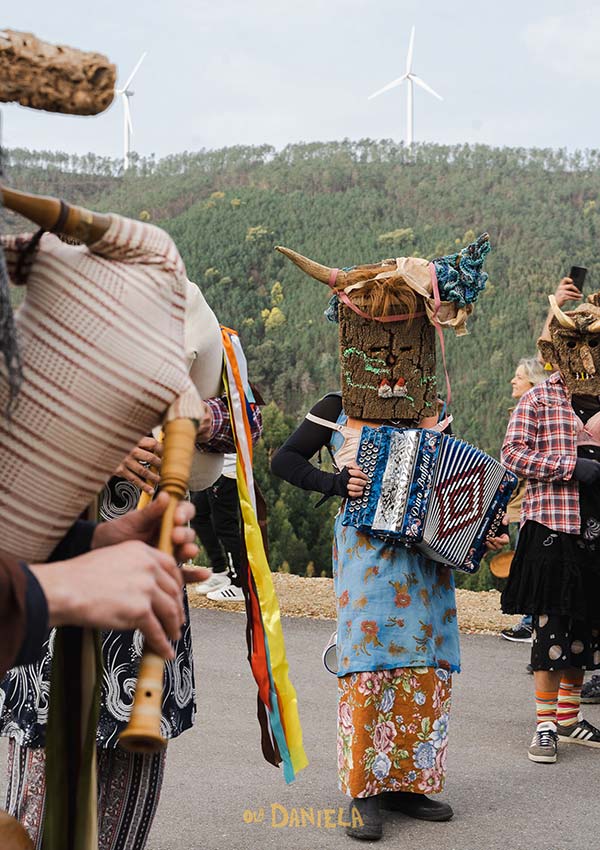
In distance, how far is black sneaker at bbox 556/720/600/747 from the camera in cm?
610

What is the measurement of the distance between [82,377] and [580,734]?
16.5 feet

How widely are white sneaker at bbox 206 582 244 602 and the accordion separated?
4.70 m

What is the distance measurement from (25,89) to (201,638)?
684cm

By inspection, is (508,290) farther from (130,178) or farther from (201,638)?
(201,638)

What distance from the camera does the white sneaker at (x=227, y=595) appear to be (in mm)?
9231

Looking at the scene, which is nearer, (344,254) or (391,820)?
(391,820)

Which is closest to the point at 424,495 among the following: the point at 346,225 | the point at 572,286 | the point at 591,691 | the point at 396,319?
the point at 396,319

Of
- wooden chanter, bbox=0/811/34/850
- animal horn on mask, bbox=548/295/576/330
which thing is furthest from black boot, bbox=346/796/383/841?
wooden chanter, bbox=0/811/34/850

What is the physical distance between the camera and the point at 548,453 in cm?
590

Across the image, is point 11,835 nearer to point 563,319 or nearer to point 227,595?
point 563,319

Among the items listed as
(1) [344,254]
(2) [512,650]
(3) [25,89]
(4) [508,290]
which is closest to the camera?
(3) [25,89]

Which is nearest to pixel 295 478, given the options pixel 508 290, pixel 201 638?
pixel 201 638

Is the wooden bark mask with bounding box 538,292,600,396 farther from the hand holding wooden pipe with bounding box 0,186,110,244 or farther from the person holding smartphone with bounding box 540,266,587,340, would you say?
the hand holding wooden pipe with bounding box 0,186,110,244

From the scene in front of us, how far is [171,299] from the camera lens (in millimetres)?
1850
